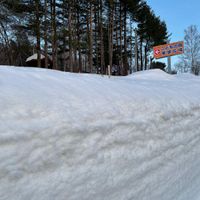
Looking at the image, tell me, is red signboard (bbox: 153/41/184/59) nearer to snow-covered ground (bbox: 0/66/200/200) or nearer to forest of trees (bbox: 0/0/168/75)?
snow-covered ground (bbox: 0/66/200/200)

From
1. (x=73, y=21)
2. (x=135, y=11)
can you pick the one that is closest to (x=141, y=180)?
(x=73, y=21)

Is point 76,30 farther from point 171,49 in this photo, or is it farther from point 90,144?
point 90,144

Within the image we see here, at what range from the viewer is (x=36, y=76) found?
195cm

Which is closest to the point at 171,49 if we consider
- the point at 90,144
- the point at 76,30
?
the point at 90,144

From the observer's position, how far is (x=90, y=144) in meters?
1.52

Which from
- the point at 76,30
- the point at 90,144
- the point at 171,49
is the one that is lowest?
the point at 90,144

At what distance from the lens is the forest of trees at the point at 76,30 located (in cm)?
1141

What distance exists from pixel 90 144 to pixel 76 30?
16342mm

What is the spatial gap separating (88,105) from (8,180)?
2.51ft

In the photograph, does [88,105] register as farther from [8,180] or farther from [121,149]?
[8,180]

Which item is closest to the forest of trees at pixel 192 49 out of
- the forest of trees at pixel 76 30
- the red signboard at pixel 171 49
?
the forest of trees at pixel 76 30

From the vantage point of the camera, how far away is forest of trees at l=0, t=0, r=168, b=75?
11.4 m

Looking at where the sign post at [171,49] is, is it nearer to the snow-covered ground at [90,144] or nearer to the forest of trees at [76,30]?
the snow-covered ground at [90,144]

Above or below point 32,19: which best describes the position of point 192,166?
below
